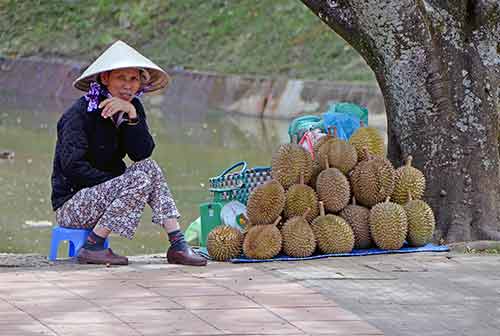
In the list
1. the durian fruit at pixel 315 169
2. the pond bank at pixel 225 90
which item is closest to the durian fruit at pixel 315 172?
the durian fruit at pixel 315 169

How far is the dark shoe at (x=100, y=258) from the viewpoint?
21.9 ft

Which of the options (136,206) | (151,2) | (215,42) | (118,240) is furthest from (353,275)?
(151,2)

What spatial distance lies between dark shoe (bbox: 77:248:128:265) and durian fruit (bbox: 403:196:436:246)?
169cm

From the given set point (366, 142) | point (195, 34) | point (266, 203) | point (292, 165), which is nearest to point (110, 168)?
point (266, 203)

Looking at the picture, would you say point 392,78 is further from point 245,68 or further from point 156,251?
point 245,68

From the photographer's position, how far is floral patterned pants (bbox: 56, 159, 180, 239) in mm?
6645

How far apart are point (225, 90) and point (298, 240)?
47.0ft

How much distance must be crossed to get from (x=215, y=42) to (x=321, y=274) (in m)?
17.3

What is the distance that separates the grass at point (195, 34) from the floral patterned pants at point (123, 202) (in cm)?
1290

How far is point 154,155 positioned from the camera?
48.9 feet

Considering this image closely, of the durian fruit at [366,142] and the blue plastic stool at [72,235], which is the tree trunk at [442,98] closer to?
the durian fruit at [366,142]

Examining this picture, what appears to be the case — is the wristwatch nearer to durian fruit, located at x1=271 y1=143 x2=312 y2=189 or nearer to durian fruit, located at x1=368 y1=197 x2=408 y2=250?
durian fruit, located at x1=271 y1=143 x2=312 y2=189

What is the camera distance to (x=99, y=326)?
5.10 m

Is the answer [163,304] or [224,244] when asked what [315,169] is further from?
[163,304]
